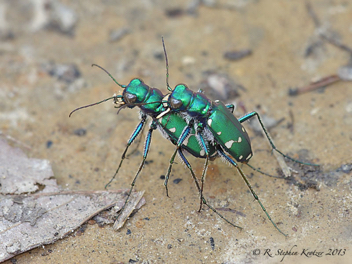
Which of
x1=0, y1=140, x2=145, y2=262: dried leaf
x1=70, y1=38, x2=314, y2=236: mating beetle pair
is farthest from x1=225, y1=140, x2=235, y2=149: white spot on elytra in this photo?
x1=0, y1=140, x2=145, y2=262: dried leaf

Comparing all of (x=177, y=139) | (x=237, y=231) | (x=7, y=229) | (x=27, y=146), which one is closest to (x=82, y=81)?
(x=27, y=146)

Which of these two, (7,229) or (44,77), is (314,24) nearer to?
(44,77)

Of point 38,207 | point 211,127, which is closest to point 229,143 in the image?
point 211,127

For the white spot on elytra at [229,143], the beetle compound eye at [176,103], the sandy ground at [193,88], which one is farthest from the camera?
the beetle compound eye at [176,103]

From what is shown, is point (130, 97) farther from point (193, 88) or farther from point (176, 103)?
point (193, 88)

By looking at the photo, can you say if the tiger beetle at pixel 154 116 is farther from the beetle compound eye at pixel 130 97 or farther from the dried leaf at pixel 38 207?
the dried leaf at pixel 38 207

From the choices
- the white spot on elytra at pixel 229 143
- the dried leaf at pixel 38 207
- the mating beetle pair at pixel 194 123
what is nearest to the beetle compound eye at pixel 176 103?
the mating beetle pair at pixel 194 123
